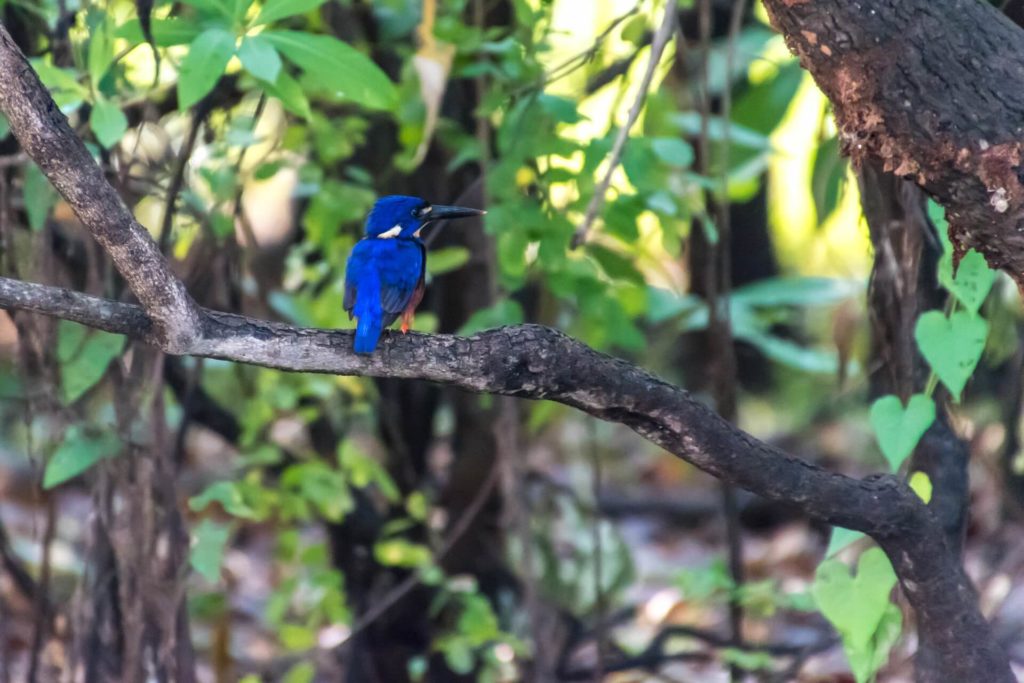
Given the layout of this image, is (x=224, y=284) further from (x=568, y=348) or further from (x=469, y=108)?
(x=568, y=348)

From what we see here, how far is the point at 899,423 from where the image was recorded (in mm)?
2205

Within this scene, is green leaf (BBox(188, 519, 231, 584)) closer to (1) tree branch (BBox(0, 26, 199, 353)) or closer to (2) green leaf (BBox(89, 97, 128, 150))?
(2) green leaf (BBox(89, 97, 128, 150))

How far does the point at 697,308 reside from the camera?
4.07m

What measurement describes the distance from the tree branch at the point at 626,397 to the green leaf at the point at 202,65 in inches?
19.6

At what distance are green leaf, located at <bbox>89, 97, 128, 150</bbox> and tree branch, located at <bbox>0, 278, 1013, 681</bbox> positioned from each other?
59cm

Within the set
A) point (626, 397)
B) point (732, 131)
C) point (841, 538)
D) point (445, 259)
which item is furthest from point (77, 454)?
point (732, 131)

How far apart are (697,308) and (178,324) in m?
2.40

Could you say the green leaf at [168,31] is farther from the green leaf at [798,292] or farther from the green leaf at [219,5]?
the green leaf at [798,292]

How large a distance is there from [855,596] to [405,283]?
48.0 inches

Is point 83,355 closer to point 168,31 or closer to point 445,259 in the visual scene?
point 168,31

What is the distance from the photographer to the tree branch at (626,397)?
198 cm

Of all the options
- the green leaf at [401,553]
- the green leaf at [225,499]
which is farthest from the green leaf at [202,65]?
the green leaf at [401,553]

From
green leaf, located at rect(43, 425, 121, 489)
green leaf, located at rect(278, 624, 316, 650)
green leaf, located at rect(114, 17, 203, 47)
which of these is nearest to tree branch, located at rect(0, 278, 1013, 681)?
green leaf, located at rect(114, 17, 203, 47)

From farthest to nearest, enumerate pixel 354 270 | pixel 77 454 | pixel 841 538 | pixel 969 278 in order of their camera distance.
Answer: pixel 354 270 → pixel 77 454 → pixel 841 538 → pixel 969 278
